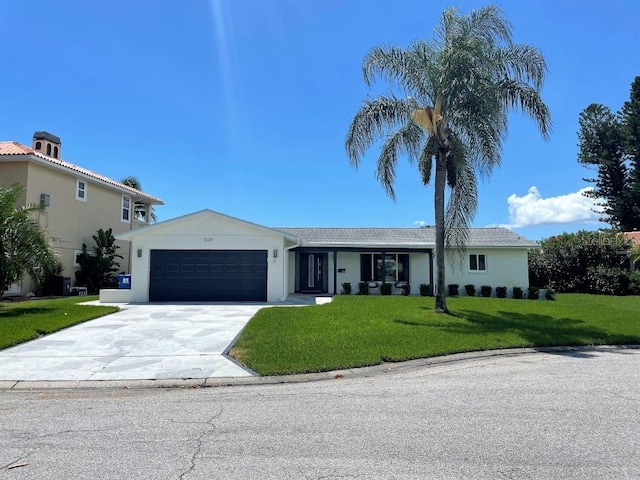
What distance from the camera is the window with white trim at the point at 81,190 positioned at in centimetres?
2273

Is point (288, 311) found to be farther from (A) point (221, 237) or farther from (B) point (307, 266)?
(B) point (307, 266)

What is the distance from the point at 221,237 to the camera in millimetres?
18109

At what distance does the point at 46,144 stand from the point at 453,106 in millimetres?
A: 23913

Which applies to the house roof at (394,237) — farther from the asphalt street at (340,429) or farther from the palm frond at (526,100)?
the asphalt street at (340,429)

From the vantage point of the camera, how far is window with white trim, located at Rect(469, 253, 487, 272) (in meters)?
23.2

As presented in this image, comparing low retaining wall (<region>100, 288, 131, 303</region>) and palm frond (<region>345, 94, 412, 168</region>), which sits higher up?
palm frond (<region>345, 94, 412, 168</region>)

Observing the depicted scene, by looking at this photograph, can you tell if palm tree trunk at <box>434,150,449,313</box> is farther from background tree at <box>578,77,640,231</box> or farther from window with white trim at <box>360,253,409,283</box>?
background tree at <box>578,77,640,231</box>

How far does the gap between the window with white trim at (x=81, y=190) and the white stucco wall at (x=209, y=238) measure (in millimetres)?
7050

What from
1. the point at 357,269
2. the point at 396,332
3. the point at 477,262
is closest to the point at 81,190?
the point at 357,269

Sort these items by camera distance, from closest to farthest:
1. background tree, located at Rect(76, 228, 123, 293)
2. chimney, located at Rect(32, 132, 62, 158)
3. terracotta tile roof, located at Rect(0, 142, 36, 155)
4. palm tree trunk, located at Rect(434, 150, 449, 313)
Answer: palm tree trunk, located at Rect(434, 150, 449, 313)
terracotta tile roof, located at Rect(0, 142, 36, 155)
background tree, located at Rect(76, 228, 123, 293)
chimney, located at Rect(32, 132, 62, 158)

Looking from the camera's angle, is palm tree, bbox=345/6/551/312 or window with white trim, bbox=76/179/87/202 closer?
palm tree, bbox=345/6/551/312

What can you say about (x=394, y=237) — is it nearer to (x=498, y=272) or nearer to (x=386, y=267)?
(x=386, y=267)

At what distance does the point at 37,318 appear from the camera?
12.1 meters

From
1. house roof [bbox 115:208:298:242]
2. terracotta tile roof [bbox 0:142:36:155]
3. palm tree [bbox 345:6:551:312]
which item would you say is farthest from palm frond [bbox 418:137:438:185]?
terracotta tile roof [bbox 0:142:36:155]
